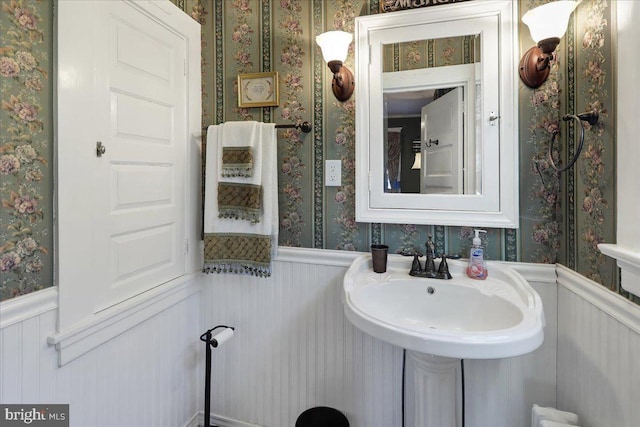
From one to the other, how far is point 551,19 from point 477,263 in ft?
2.93

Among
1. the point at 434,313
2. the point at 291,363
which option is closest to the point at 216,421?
the point at 291,363

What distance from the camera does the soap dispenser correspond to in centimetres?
135

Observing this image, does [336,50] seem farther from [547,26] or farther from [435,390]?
[435,390]

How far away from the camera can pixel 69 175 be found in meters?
1.10

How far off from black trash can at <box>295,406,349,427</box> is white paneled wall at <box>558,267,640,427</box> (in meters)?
0.89

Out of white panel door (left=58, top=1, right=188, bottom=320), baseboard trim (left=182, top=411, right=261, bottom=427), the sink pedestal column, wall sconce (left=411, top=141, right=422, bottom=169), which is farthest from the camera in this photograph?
baseboard trim (left=182, top=411, right=261, bottom=427)

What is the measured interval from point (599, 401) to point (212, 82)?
2.04m

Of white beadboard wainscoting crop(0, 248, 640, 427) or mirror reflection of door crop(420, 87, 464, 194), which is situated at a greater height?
mirror reflection of door crop(420, 87, 464, 194)

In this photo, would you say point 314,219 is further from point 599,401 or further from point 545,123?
point 599,401

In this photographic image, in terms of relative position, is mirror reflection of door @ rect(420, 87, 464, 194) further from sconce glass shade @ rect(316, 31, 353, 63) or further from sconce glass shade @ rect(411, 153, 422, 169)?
sconce glass shade @ rect(316, 31, 353, 63)

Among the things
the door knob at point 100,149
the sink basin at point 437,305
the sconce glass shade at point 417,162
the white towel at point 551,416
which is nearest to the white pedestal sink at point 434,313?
the sink basin at point 437,305

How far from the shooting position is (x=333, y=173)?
158 cm

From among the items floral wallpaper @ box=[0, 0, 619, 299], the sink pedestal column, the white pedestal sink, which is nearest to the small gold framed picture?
floral wallpaper @ box=[0, 0, 619, 299]

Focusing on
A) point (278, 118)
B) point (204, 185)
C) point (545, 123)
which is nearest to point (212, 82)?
point (278, 118)
